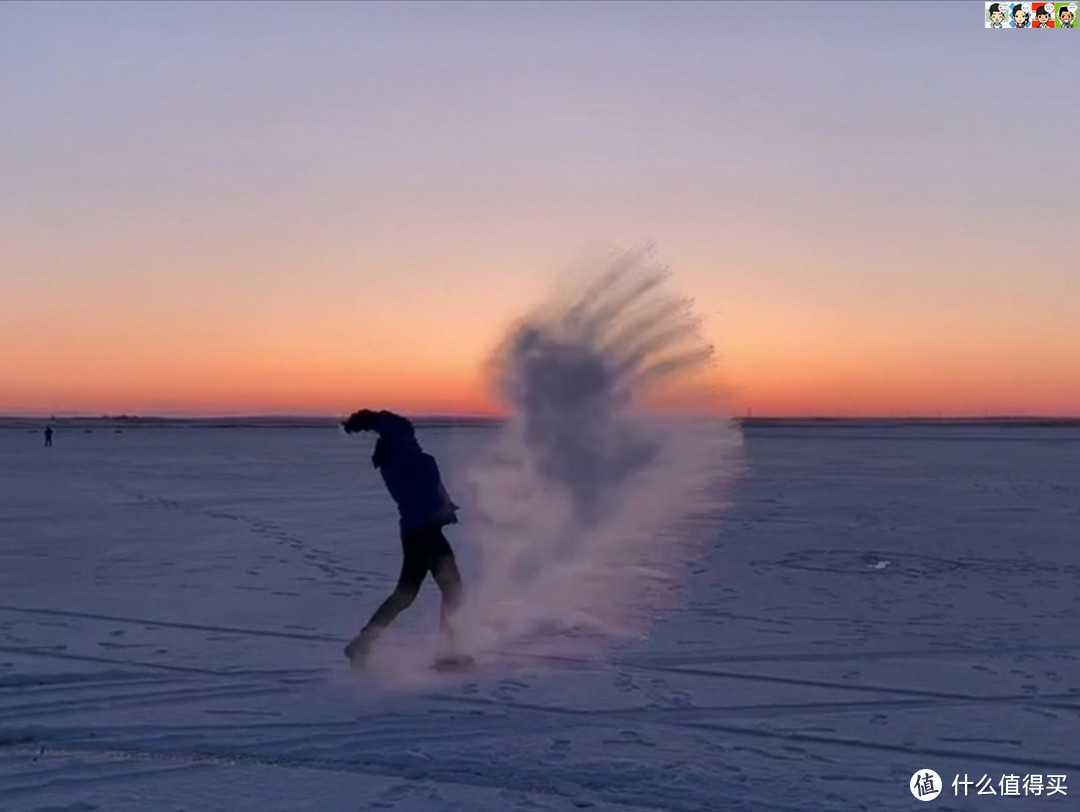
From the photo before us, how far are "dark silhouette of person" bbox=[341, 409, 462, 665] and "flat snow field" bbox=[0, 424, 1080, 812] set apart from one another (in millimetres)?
575

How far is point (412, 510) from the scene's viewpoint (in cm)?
743

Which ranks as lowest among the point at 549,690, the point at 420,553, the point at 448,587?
the point at 549,690

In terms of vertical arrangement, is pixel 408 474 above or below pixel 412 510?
above

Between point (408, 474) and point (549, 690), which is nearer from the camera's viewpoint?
point (549, 690)

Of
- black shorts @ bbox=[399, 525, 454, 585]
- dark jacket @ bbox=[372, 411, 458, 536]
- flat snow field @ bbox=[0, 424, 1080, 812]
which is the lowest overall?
flat snow field @ bbox=[0, 424, 1080, 812]

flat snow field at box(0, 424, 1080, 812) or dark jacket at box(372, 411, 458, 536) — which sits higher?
dark jacket at box(372, 411, 458, 536)
